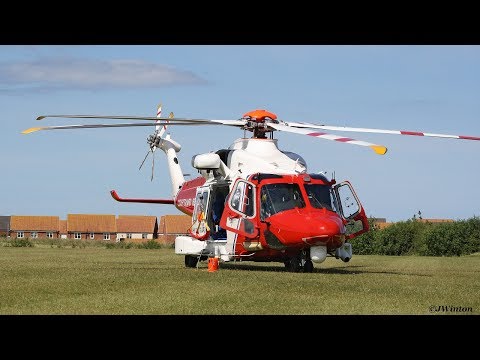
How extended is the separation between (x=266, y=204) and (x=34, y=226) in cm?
8706

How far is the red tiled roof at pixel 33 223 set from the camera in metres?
104

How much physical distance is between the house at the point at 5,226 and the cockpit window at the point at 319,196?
90691 millimetres

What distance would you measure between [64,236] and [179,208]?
76.6 metres

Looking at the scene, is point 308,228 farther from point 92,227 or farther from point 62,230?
point 62,230

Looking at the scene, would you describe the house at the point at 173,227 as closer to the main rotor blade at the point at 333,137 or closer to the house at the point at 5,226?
the house at the point at 5,226

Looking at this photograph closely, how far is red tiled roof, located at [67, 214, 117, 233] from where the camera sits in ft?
340

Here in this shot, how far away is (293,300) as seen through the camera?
14.8 meters

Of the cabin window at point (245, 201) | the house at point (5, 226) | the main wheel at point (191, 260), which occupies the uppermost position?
the cabin window at point (245, 201)

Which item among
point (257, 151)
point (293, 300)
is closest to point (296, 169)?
point (257, 151)

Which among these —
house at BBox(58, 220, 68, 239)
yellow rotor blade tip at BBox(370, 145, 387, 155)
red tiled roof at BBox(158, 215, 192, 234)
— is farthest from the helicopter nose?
house at BBox(58, 220, 68, 239)

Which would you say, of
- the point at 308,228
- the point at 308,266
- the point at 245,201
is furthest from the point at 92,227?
the point at 308,228

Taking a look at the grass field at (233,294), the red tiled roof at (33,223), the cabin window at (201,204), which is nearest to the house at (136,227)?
the red tiled roof at (33,223)

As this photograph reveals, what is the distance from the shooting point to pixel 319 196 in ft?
72.8
